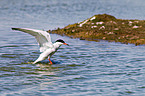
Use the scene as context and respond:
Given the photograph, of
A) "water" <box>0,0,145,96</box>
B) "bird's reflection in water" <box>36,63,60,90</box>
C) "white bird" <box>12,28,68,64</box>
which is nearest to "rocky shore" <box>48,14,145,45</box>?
"water" <box>0,0,145,96</box>

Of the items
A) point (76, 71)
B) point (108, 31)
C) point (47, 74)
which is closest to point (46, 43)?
point (47, 74)

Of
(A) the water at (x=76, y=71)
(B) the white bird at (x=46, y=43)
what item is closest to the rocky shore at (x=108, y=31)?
(A) the water at (x=76, y=71)

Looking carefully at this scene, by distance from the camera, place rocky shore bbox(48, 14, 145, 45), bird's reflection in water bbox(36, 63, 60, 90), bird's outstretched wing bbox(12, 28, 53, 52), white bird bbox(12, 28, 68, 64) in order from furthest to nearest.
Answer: rocky shore bbox(48, 14, 145, 45)
white bird bbox(12, 28, 68, 64)
bird's outstretched wing bbox(12, 28, 53, 52)
bird's reflection in water bbox(36, 63, 60, 90)

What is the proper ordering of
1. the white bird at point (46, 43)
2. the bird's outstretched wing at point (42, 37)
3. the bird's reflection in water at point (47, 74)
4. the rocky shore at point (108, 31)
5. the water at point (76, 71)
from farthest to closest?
the rocky shore at point (108, 31)
the white bird at point (46, 43)
the bird's outstretched wing at point (42, 37)
the bird's reflection in water at point (47, 74)
the water at point (76, 71)

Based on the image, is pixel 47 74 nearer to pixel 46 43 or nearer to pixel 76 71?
pixel 76 71

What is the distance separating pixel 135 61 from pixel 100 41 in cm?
704

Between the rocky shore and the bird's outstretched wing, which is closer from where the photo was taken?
the bird's outstretched wing

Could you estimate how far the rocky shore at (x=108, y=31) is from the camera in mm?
22847

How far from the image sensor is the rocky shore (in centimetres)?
2285

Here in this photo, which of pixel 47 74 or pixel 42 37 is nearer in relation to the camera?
pixel 47 74

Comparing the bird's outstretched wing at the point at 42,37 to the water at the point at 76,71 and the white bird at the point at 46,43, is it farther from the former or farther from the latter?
the water at the point at 76,71

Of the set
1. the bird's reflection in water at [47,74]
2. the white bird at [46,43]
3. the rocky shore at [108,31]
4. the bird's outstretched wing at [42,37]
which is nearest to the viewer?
the bird's reflection in water at [47,74]

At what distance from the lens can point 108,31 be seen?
2491 centimetres

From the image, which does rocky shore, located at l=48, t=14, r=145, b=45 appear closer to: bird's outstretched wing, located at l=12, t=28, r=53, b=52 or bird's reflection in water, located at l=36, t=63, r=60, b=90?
bird's outstretched wing, located at l=12, t=28, r=53, b=52
